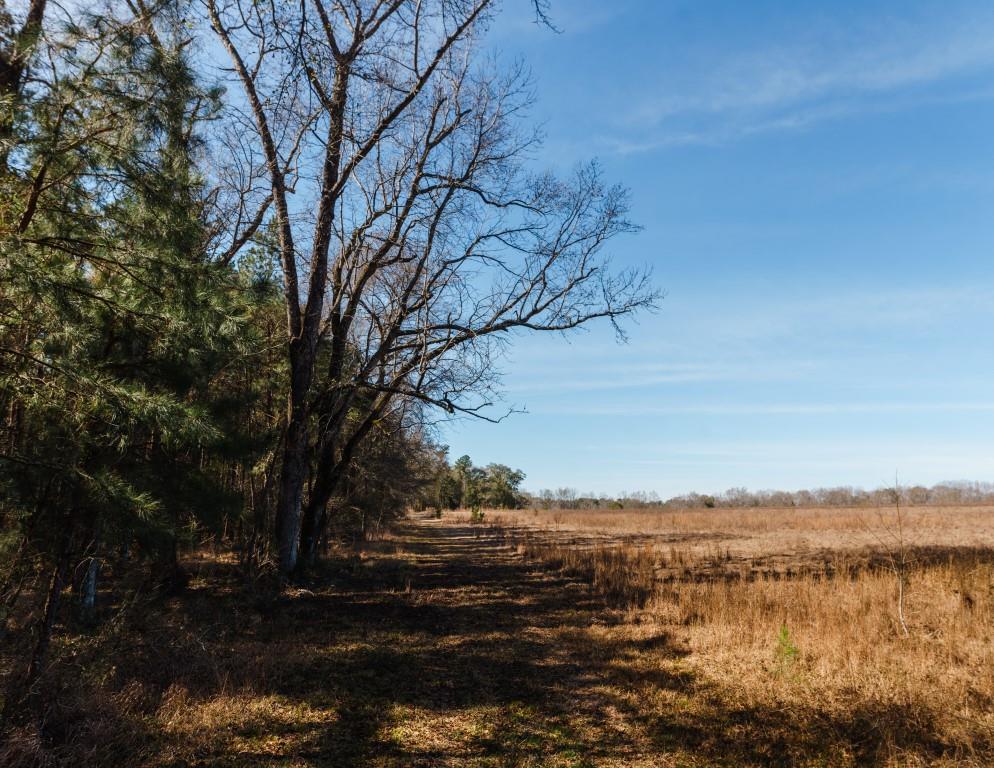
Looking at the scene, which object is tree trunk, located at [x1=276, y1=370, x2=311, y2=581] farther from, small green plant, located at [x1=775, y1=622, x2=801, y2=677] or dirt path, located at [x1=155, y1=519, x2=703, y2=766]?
small green plant, located at [x1=775, y1=622, x2=801, y2=677]

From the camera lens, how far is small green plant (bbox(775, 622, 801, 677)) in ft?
17.9

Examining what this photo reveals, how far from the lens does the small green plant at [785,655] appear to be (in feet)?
17.9

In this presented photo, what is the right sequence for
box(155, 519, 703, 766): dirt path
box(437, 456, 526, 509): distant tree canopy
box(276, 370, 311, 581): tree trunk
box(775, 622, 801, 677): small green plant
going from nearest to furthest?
box(155, 519, 703, 766): dirt path < box(775, 622, 801, 677): small green plant < box(276, 370, 311, 581): tree trunk < box(437, 456, 526, 509): distant tree canopy

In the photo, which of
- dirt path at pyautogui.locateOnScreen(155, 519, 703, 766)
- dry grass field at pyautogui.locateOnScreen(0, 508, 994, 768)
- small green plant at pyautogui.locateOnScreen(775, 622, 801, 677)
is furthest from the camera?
small green plant at pyautogui.locateOnScreen(775, 622, 801, 677)

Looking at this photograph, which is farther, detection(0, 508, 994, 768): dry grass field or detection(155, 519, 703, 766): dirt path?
detection(155, 519, 703, 766): dirt path

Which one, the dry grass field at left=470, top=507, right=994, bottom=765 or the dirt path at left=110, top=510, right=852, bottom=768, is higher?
the dry grass field at left=470, top=507, right=994, bottom=765

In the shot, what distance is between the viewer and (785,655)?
5.66 metres

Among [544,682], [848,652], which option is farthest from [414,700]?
[848,652]

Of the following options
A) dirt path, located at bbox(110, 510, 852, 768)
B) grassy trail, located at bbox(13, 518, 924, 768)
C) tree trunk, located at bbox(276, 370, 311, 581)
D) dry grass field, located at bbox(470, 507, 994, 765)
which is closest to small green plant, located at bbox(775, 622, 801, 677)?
dry grass field, located at bbox(470, 507, 994, 765)

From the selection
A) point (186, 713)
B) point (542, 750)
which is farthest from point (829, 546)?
point (186, 713)

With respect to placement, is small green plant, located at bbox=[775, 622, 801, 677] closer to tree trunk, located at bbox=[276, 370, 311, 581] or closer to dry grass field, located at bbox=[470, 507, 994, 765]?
dry grass field, located at bbox=[470, 507, 994, 765]

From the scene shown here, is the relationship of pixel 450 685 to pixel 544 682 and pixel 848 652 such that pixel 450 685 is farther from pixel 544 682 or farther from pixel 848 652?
pixel 848 652

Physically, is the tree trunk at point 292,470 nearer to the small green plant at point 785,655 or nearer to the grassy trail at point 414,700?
the grassy trail at point 414,700

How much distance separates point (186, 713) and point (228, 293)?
390 cm
